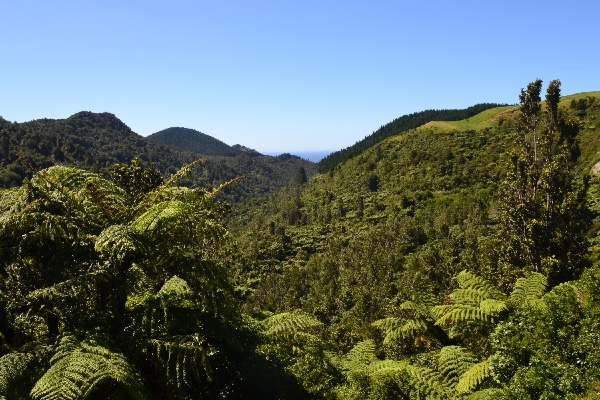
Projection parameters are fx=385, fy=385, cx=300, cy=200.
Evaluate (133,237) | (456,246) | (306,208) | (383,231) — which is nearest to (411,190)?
(383,231)

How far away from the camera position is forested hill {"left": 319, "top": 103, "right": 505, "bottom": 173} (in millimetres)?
166875

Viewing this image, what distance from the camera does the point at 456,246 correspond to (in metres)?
67.4

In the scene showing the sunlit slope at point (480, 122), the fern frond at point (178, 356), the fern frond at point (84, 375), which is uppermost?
the sunlit slope at point (480, 122)

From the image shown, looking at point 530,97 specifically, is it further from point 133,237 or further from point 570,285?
point 133,237

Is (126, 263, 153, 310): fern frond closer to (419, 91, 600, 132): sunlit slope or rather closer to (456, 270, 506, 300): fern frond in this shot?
(456, 270, 506, 300): fern frond

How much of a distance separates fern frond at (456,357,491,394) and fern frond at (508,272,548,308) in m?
1.78

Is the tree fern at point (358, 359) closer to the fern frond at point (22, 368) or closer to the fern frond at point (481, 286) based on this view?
the fern frond at point (481, 286)

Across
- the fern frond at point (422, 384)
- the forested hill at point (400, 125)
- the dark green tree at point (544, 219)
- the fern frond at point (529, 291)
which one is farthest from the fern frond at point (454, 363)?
the forested hill at point (400, 125)

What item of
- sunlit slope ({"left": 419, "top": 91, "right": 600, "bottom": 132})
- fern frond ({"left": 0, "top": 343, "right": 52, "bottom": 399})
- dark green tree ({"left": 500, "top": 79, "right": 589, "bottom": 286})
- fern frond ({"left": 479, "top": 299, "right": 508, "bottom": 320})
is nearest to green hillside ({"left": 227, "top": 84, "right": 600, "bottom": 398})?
dark green tree ({"left": 500, "top": 79, "right": 589, "bottom": 286})

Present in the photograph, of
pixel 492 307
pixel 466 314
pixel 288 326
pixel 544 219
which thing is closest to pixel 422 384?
pixel 288 326

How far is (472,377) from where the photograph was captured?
5586 mm

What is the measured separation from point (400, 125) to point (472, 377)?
189 metres

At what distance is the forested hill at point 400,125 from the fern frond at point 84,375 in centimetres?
16192

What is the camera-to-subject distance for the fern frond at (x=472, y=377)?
5.36 m
